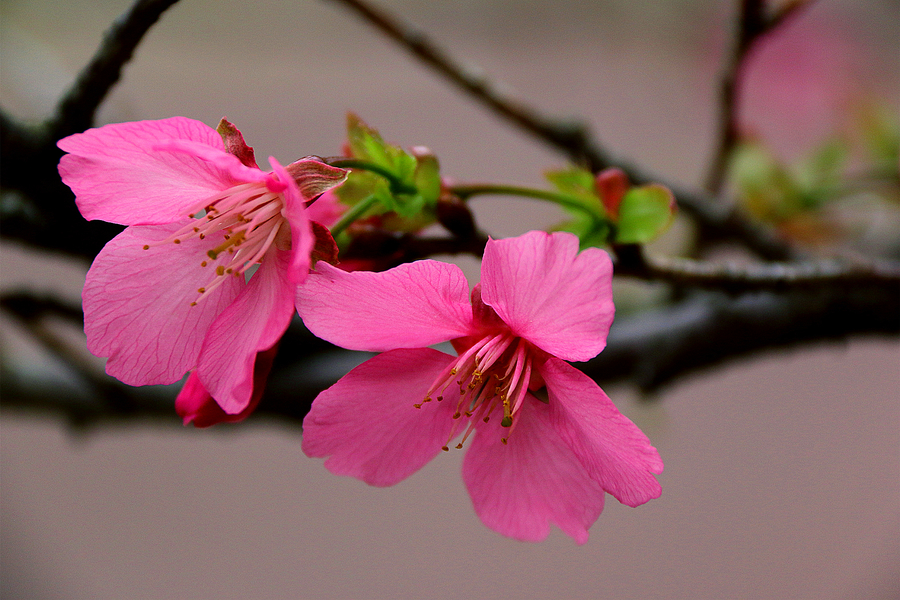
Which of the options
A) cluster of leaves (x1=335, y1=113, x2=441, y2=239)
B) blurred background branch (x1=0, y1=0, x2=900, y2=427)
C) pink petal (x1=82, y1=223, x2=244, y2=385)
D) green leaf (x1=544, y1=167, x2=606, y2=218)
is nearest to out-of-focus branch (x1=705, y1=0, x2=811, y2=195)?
blurred background branch (x1=0, y1=0, x2=900, y2=427)

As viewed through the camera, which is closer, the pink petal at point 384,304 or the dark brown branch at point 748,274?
the pink petal at point 384,304

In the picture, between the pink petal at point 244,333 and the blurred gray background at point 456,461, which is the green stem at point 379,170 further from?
the blurred gray background at point 456,461

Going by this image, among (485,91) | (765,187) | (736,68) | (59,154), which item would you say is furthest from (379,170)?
(765,187)

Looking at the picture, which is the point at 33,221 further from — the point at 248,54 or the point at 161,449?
the point at 248,54

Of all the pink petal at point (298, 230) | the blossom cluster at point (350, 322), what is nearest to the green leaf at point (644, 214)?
the blossom cluster at point (350, 322)

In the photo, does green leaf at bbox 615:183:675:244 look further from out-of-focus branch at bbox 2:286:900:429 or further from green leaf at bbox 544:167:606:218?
out-of-focus branch at bbox 2:286:900:429

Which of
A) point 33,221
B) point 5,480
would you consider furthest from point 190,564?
point 33,221
